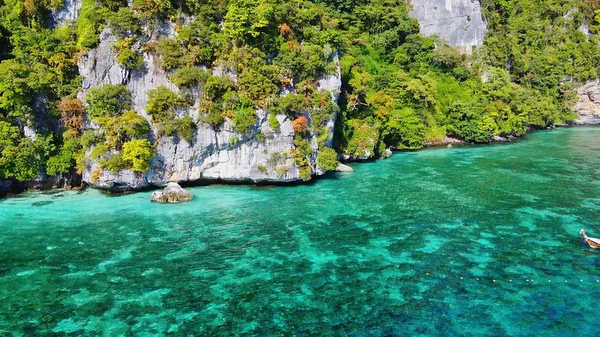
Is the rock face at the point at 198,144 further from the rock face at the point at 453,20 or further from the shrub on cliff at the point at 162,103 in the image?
the rock face at the point at 453,20

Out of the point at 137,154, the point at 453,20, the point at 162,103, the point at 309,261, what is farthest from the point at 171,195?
the point at 453,20

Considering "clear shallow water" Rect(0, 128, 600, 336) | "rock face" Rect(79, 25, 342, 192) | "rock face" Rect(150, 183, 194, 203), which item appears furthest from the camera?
"rock face" Rect(79, 25, 342, 192)

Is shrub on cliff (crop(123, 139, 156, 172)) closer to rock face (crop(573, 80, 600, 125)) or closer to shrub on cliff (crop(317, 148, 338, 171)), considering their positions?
shrub on cliff (crop(317, 148, 338, 171))

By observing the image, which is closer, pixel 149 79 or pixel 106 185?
pixel 106 185

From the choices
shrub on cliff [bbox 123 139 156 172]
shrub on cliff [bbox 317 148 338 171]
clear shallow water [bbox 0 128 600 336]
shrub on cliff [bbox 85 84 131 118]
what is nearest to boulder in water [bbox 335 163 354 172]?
shrub on cliff [bbox 317 148 338 171]

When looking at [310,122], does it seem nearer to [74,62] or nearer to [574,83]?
[74,62]

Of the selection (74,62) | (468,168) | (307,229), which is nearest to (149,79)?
(74,62)
